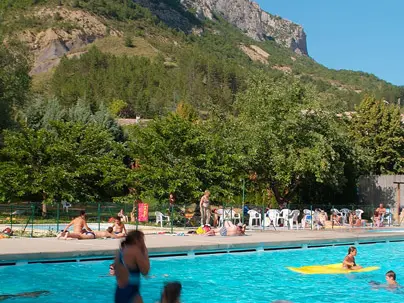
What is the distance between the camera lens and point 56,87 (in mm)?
116000

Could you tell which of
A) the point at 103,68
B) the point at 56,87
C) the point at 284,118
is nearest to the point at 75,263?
the point at 284,118

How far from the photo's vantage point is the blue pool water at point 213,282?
12703 mm

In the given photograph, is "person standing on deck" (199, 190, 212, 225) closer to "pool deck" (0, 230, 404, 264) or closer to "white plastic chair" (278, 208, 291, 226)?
"pool deck" (0, 230, 404, 264)

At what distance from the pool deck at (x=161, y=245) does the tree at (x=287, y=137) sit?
7.96 metres

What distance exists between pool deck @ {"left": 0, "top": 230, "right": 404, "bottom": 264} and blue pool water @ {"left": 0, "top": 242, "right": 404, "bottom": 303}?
30 cm

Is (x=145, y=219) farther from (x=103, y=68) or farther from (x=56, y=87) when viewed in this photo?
(x=103, y=68)

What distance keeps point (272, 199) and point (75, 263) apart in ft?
76.3

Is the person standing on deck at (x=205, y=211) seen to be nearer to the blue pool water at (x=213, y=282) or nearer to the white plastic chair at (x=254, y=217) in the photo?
the white plastic chair at (x=254, y=217)

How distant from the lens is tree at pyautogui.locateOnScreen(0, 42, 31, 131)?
36.2m

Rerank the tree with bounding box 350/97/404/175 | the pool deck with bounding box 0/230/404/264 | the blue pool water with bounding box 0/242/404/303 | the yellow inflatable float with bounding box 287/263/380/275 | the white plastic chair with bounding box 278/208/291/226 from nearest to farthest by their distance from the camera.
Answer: the blue pool water with bounding box 0/242/404/303 < the pool deck with bounding box 0/230/404/264 < the yellow inflatable float with bounding box 287/263/380/275 < the white plastic chair with bounding box 278/208/291/226 < the tree with bounding box 350/97/404/175

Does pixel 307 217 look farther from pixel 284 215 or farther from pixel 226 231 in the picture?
pixel 226 231

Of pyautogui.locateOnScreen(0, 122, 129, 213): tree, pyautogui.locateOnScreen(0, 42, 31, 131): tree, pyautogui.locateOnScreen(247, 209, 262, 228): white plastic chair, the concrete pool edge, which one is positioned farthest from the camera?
pyautogui.locateOnScreen(0, 42, 31, 131): tree

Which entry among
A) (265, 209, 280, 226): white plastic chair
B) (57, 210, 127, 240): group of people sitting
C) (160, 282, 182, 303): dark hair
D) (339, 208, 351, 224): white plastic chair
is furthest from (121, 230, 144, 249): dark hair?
(339, 208, 351, 224): white plastic chair

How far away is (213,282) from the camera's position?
1460 cm
